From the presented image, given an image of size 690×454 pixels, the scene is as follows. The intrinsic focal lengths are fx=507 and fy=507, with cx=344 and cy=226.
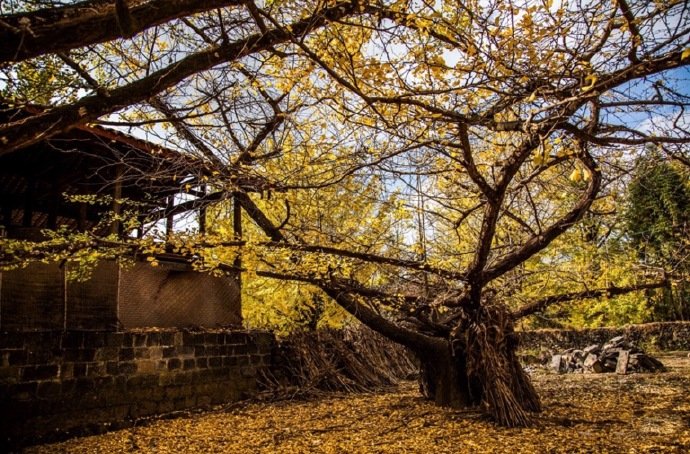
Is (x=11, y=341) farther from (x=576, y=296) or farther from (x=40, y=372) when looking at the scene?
(x=576, y=296)

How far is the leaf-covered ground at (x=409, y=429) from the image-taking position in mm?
4562

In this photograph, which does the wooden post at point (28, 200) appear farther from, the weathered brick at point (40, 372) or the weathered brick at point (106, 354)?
the weathered brick at point (40, 372)

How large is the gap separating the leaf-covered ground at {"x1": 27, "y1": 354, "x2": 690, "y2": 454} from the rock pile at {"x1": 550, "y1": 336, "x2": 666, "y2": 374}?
137 inches

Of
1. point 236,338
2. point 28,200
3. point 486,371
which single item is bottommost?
point 486,371

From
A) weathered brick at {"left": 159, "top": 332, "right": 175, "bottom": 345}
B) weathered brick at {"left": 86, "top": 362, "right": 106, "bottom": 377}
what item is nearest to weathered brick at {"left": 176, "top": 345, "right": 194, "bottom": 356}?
weathered brick at {"left": 159, "top": 332, "right": 175, "bottom": 345}

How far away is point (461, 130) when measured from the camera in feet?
13.2

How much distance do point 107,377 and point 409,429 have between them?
3617 mm

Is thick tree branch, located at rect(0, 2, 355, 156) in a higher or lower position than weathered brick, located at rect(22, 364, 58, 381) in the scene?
higher

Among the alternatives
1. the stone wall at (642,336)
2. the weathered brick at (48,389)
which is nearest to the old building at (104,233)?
the weathered brick at (48,389)

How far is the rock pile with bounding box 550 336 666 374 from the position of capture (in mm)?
11008

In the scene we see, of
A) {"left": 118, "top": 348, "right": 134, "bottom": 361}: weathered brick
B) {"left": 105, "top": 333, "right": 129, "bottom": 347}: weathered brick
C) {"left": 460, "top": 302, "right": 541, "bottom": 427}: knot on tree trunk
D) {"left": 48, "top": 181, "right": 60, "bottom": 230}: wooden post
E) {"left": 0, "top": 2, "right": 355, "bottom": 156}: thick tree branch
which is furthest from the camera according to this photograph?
{"left": 48, "top": 181, "right": 60, "bottom": 230}: wooden post

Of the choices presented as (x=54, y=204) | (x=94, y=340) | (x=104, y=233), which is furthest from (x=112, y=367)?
(x=54, y=204)

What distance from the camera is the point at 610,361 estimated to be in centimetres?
1171

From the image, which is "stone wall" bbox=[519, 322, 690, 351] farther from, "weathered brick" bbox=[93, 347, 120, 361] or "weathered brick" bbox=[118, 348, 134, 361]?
"weathered brick" bbox=[93, 347, 120, 361]
